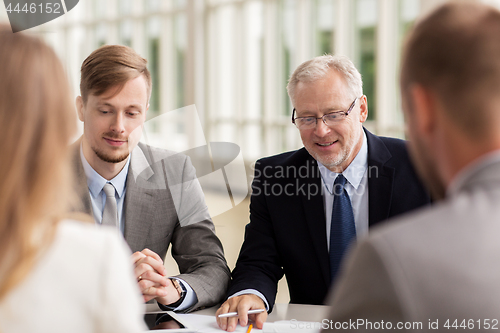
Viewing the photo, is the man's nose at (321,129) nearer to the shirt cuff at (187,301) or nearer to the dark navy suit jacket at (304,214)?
the dark navy suit jacket at (304,214)

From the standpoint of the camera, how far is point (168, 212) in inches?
86.2

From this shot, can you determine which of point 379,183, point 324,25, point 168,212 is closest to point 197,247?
point 168,212

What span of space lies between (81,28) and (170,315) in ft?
38.1

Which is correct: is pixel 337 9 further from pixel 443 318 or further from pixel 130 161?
pixel 443 318

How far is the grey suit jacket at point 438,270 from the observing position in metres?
0.66

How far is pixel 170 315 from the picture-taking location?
5.28 feet

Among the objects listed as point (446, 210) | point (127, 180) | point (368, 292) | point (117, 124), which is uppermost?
point (117, 124)

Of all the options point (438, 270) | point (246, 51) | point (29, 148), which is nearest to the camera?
point (438, 270)

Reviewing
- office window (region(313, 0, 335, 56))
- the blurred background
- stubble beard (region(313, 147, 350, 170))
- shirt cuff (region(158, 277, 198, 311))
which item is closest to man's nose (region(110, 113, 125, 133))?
shirt cuff (region(158, 277, 198, 311))

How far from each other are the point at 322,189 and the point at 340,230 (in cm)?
21

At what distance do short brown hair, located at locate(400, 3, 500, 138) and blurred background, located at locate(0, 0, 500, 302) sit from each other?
5464 mm

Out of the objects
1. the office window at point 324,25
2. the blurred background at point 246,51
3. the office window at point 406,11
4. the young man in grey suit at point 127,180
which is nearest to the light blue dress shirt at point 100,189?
the young man in grey suit at point 127,180

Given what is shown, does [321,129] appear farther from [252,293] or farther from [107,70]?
[107,70]

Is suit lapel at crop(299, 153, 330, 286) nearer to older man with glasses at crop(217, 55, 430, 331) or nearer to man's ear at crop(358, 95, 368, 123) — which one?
older man with glasses at crop(217, 55, 430, 331)
